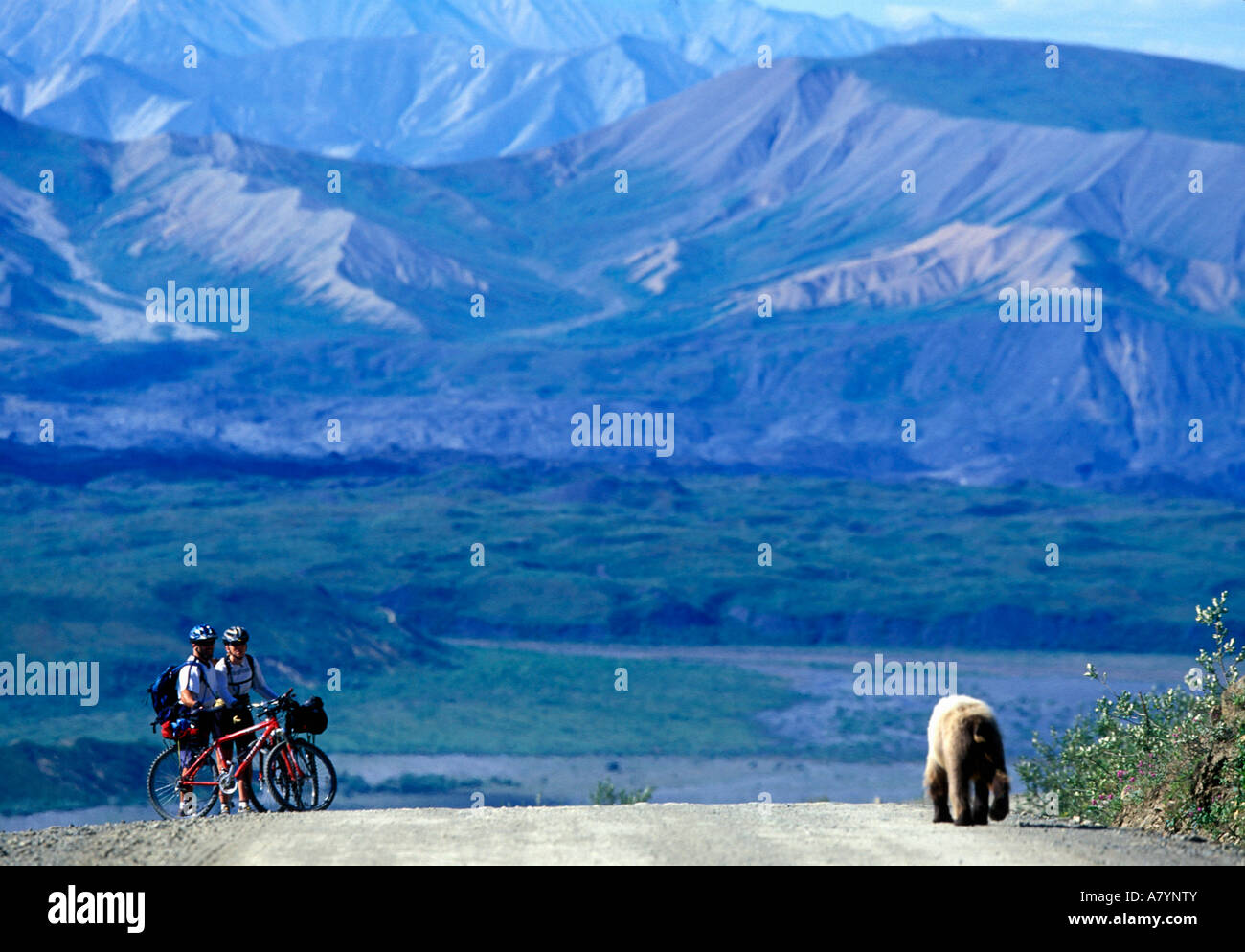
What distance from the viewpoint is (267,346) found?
161 meters

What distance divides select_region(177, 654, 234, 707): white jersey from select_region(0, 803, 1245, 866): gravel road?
3.19 feet

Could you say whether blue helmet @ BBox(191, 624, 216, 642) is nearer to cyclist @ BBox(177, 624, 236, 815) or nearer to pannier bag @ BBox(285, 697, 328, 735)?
cyclist @ BBox(177, 624, 236, 815)

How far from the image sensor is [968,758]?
1302 cm

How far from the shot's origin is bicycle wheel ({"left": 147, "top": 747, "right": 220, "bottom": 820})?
45.1 ft

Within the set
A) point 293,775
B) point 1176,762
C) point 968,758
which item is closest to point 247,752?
point 293,775

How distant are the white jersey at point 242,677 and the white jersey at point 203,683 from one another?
38 millimetres

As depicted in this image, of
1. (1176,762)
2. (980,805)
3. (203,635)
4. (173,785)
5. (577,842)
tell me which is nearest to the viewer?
(577,842)

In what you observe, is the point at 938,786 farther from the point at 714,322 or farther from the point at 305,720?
the point at 714,322

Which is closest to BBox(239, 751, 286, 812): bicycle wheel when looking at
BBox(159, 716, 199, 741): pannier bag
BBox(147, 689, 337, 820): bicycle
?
BBox(147, 689, 337, 820): bicycle

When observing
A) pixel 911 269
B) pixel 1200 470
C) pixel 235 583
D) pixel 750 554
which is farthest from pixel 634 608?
pixel 911 269

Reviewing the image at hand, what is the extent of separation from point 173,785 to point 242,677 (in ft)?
3.28

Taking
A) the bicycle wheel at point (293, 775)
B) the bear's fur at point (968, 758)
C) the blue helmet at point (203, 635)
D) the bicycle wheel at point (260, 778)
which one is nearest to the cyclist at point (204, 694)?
the blue helmet at point (203, 635)
